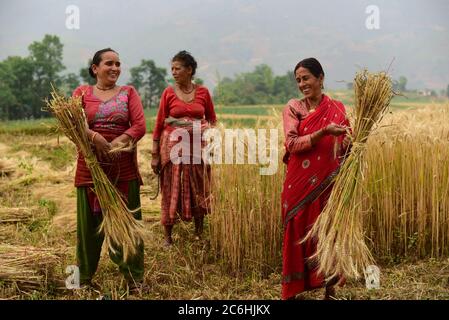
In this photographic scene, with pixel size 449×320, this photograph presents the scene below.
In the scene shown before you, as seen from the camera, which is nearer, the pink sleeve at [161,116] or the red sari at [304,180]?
the red sari at [304,180]

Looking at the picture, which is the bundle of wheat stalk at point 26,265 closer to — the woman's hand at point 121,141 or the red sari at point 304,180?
the woman's hand at point 121,141

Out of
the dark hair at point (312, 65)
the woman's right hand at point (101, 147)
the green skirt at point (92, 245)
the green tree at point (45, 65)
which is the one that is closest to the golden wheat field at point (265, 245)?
the green skirt at point (92, 245)

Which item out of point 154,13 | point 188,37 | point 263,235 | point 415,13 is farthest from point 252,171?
point 154,13

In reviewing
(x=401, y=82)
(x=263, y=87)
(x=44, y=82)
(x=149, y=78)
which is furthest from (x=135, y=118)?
(x=263, y=87)

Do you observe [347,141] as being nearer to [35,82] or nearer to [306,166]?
[306,166]

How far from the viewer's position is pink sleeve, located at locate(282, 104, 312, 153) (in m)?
2.69

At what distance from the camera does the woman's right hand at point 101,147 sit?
2.95 metres

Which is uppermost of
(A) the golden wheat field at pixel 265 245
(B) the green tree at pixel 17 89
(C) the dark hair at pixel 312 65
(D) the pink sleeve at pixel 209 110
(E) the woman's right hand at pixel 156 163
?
(B) the green tree at pixel 17 89

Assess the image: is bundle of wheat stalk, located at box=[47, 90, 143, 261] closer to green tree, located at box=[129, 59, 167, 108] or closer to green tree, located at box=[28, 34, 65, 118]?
green tree, located at box=[129, 59, 167, 108]

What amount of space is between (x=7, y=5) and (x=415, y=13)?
126588 mm

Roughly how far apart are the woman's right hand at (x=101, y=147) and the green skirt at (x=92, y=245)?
217 millimetres

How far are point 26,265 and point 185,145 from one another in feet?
4.85

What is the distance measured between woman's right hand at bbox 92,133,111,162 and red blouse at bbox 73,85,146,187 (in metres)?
0.05

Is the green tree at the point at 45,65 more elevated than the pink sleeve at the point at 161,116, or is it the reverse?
the green tree at the point at 45,65
